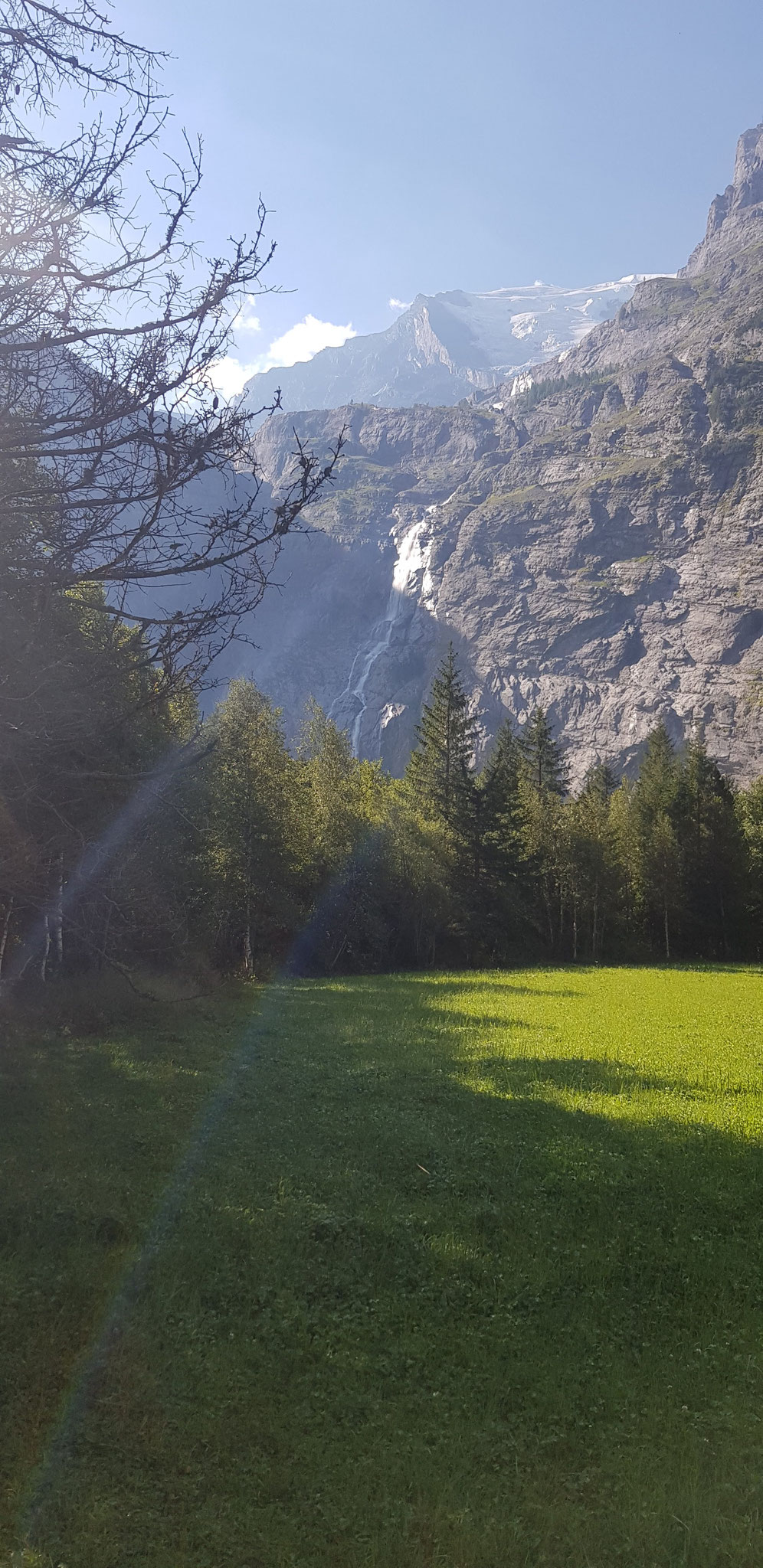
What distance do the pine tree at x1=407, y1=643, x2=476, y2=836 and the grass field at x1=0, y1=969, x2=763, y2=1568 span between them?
4212 centimetres

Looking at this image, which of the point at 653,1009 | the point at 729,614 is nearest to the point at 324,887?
the point at 653,1009

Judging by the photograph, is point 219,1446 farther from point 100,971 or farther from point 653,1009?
point 653,1009

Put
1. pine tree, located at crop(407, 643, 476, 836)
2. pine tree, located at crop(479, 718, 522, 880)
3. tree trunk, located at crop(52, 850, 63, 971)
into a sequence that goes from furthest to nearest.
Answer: pine tree, located at crop(407, 643, 476, 836)
pine tree, located at crop(479, 718, 522, 880)
tree trunk, located at crop(52, 850, 63, 971)

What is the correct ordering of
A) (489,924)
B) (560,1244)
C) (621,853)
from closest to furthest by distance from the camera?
1. (560,1244)
2. (489,924)
3. (621,853)

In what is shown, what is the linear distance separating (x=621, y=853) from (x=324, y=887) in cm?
2530

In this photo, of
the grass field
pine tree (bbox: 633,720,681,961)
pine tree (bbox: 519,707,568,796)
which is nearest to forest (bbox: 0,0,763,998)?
the grass field

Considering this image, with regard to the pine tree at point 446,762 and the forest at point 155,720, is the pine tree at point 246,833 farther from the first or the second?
the pine tree at point 446,762

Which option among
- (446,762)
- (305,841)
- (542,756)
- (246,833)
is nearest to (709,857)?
(542,756)

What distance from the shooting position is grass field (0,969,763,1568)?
4.86 metres

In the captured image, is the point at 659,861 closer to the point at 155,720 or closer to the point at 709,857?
the point at 709,857

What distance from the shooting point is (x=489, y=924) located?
51281mm

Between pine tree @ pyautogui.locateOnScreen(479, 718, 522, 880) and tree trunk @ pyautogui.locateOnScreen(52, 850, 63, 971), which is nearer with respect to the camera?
tree trunk @ pyautogui.locateOnScreen(52, 850, 63, 971)

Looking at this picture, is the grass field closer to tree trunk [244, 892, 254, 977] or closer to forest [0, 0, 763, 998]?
forest [0, 0, 763, 998]

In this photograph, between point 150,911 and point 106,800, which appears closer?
point 106,800
